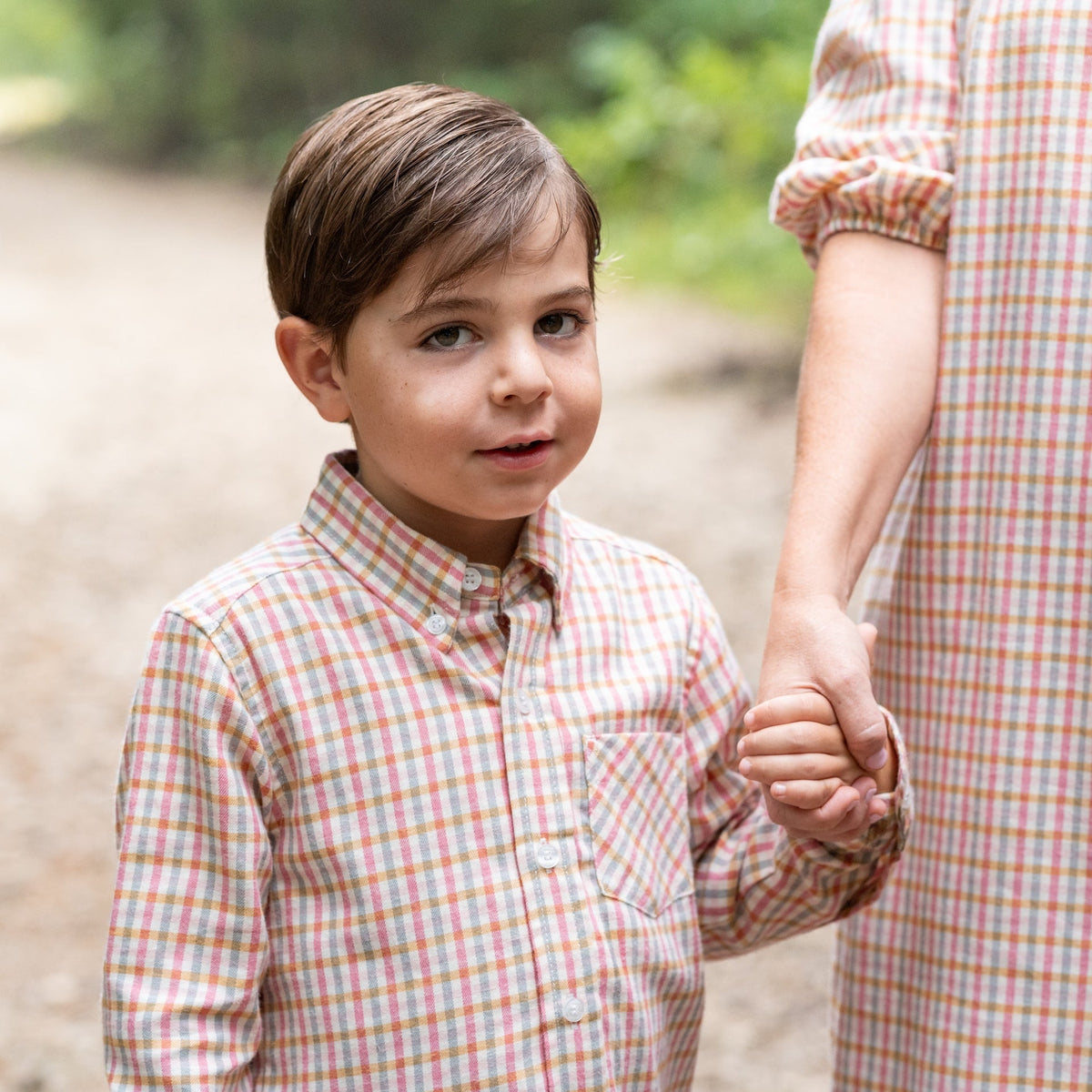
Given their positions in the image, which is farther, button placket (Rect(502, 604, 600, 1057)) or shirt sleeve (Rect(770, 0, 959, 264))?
shirt sleeve (Rect(770, 0, 959, 264))

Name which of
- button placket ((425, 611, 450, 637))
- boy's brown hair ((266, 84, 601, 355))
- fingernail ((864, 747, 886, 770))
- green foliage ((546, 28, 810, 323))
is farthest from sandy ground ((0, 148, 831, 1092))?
fingernail ((864, 747, 886, 770))

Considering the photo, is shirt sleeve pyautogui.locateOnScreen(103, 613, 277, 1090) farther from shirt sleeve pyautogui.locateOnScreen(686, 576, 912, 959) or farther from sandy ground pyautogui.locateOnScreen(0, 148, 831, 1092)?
sandy ground pyautogui.locateOnScreen(0, 148, 831, 1092)

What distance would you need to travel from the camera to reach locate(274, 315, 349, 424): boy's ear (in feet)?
4.36

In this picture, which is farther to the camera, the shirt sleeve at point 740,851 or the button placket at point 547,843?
the shirt sleeve at point 740,851

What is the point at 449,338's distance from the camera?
1.25m

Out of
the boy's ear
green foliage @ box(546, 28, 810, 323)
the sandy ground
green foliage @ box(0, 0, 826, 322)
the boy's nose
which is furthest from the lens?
green foliage @ box(0, 0, 826, 322)

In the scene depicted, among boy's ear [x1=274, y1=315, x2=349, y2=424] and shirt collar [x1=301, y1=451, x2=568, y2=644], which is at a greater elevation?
boy's ear [x1=274, y1=315, x2=349, y2=424]

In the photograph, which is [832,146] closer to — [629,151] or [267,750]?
[267,750]

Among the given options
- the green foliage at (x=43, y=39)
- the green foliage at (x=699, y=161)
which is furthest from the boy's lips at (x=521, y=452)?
the green foliage at (x=43, y=39)

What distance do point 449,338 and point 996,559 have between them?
0.55 m

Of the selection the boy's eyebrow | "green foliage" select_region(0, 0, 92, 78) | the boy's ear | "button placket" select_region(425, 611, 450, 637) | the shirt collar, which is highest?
"green foliage" select_region(0, 0, 92, 78)

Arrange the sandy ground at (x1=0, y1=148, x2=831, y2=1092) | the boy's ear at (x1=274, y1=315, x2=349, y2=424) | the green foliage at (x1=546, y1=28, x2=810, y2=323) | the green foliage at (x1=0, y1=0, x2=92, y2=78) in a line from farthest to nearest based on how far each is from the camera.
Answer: the green foliage at (x1=0, y1=0, x2=92, y2=78), the green foliage at (x1=546, y1=28, x2=810, y2=323), the sandy ground at (x1=0, y1=148, x2=831, y2=1092), the boy's ear at (x1=274, y1=315, x2=349, y2=424)

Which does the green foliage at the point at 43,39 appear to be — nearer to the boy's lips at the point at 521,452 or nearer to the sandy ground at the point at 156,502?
the sandy ground at the point at 156,502

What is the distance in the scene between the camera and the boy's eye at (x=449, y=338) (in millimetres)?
1242
